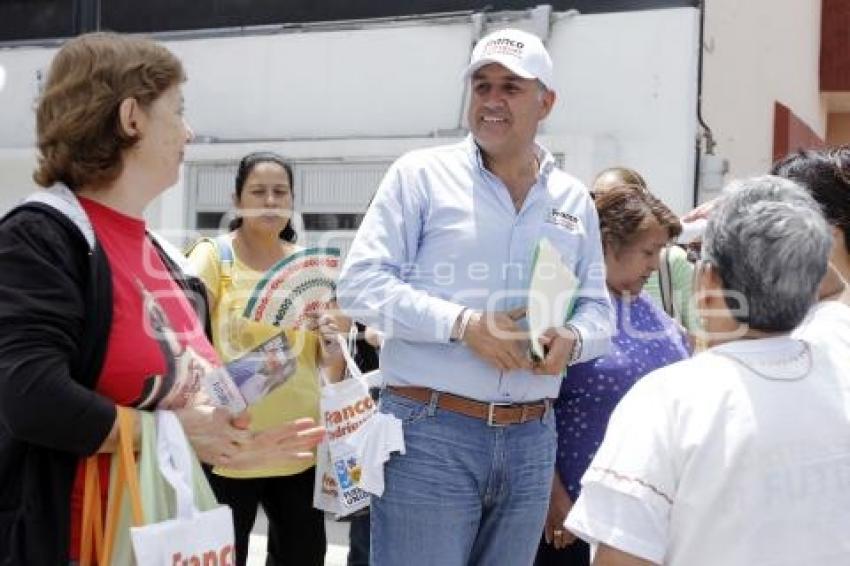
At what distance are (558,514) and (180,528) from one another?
5.41 ft

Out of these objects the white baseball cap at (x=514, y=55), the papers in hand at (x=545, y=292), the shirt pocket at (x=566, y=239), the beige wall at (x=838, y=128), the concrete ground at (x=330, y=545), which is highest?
the beige wall at (x=838, y=128)

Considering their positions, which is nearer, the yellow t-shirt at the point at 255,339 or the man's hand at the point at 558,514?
the man's hand at the point at 558,514

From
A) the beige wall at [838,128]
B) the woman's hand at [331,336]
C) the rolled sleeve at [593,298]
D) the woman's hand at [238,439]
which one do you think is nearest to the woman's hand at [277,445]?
the woman's hand at [238,439]

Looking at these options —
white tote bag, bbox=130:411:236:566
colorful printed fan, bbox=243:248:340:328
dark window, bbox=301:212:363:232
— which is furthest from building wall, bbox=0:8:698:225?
white tote bag, bbox=130:411:236:566

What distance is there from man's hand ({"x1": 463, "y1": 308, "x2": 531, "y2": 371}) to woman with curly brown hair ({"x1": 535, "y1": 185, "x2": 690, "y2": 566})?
27.9 inches

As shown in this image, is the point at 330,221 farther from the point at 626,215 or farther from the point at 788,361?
the point at 788,361

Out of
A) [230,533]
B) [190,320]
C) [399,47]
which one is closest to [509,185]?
[190,320]

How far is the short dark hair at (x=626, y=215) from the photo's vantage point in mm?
3455

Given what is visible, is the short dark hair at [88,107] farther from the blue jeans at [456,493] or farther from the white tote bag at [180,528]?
the blue jeans at [456,493]

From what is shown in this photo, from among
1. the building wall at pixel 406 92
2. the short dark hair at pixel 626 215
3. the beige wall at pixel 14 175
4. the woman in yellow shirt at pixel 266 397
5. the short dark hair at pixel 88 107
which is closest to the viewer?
the short dark hair at pixel 88 107

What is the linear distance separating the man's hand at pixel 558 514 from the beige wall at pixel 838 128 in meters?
11.8

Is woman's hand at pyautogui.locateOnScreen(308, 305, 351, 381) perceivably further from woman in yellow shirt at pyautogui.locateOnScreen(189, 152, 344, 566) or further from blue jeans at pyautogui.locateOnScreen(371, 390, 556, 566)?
blue jeans at pyautogui.locateOnScreen(371, 390, 556, 566)

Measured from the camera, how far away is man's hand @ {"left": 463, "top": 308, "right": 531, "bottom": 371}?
2631 millimetres

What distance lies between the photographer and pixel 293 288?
3.61 metres
